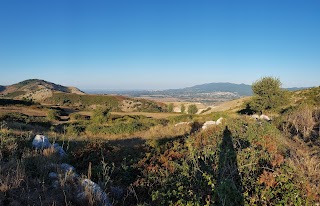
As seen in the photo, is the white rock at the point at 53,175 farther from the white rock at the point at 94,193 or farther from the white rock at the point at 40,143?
the white rock at the point at 40,143

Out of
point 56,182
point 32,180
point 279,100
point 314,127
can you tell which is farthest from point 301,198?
point 279,100

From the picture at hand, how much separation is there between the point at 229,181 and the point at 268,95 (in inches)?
1389

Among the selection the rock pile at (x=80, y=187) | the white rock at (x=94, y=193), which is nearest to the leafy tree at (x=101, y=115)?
the rock pile at (x=80, y=187)

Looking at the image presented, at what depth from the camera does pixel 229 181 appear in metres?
5.52

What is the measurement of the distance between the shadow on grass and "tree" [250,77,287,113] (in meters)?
31.0

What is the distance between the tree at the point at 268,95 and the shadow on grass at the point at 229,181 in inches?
1219

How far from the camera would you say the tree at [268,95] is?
36.9m

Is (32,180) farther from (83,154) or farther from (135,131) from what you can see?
(135,131)


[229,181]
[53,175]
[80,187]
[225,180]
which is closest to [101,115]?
[53,175]

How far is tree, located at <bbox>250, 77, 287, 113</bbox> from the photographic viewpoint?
1454 inches

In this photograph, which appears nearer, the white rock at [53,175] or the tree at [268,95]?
the white rock at [53,175]

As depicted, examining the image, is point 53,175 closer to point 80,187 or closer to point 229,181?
point 80,187

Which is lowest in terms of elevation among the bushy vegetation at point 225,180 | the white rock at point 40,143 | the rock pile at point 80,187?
the bushy vegetation at point 225,180

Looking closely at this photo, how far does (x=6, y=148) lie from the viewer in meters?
7.22
